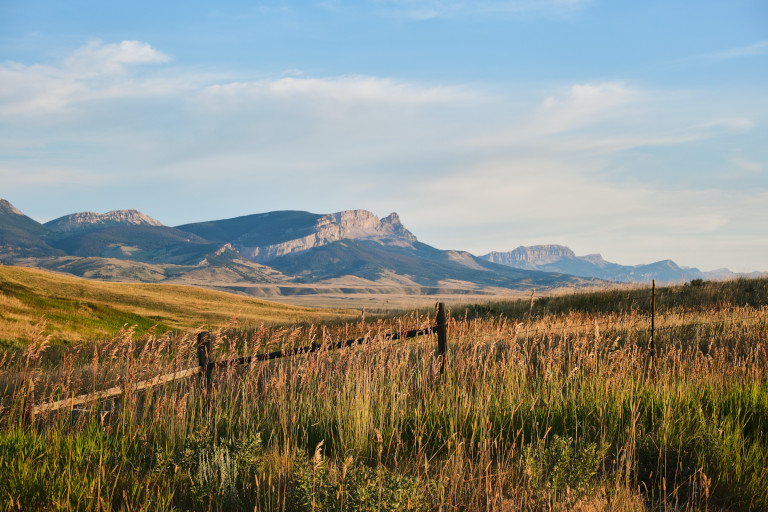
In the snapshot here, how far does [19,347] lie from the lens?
18594mm

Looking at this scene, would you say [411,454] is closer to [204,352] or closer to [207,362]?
[207,362]

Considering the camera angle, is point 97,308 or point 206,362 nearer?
point 206,362

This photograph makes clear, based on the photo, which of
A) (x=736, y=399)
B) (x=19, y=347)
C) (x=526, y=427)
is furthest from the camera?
(x=19, y=347)

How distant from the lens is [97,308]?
98.8ft

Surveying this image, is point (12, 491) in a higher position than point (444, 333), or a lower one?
lower

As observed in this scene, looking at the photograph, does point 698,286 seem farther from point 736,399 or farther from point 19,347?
point 19,347

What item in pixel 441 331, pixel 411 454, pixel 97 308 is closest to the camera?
pixel 411 454

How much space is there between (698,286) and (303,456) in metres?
28.8

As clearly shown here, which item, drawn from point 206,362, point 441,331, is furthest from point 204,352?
point 441,331

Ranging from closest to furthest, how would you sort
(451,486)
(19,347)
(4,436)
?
(451,486) → (4,436) → (19,347)

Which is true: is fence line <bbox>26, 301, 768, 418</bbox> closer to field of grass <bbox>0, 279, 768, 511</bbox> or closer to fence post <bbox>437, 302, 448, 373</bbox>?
fence post <bbox>437, 302, 448, 373</bbox>

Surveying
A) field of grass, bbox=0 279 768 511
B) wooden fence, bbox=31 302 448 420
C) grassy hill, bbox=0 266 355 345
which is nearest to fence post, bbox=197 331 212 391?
wooden fence, bbox=31 302 448 420

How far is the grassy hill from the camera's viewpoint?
2353 centimetres

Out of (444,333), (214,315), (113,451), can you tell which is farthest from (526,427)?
(214,315)
